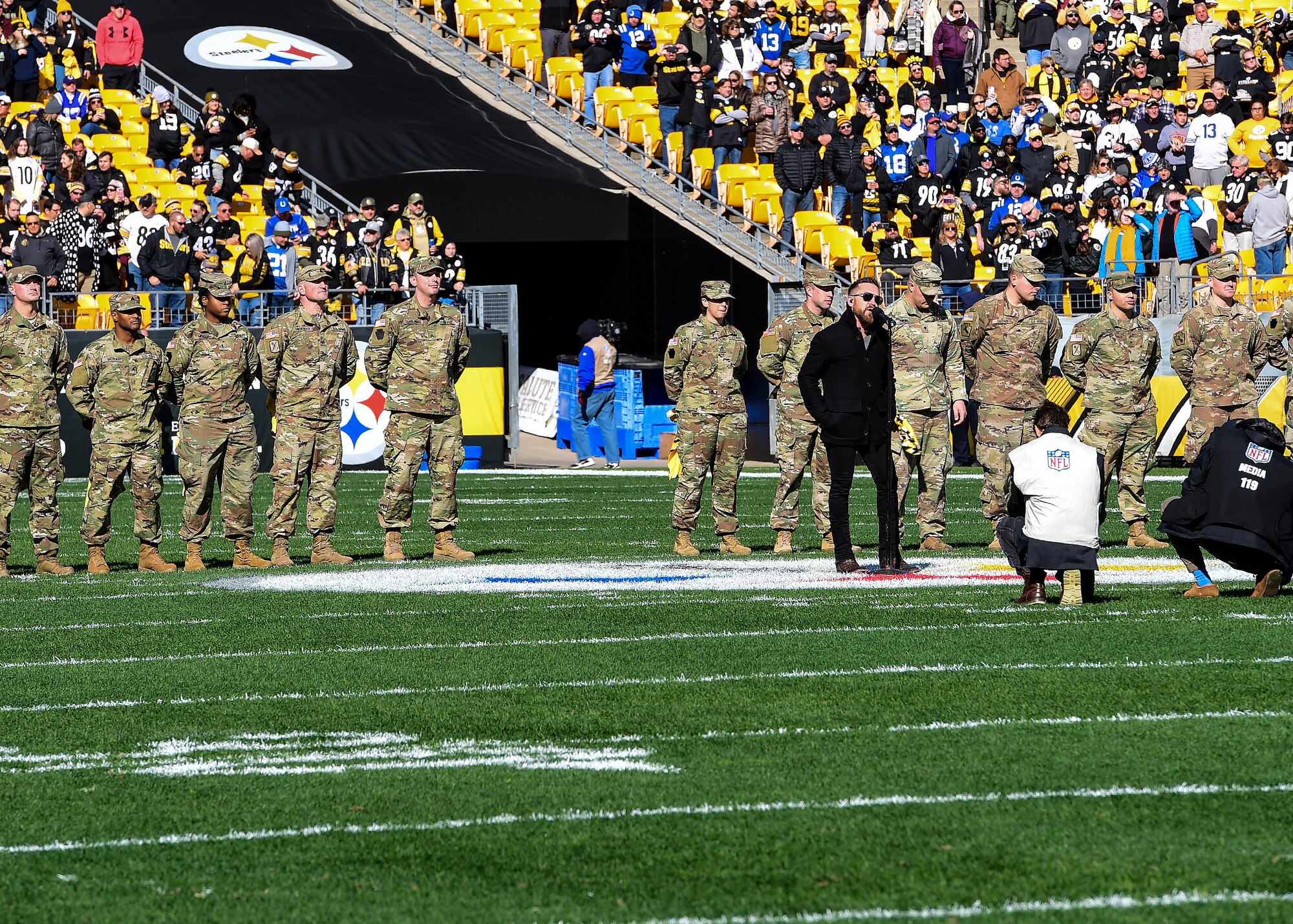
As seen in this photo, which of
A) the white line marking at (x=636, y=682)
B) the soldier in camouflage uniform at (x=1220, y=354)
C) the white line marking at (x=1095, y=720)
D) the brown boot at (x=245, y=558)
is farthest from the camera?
the soldier in camouflage uniform at (x=1220, y=354)

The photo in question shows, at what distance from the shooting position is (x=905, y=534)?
15930 mm

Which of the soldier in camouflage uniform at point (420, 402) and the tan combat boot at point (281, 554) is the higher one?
the soldier in camouflage uniform at point (420, 402)

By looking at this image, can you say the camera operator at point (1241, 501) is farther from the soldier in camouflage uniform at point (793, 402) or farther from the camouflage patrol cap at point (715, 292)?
the camouflage patrol cap at point (715, 292)

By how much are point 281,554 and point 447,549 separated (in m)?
1.18

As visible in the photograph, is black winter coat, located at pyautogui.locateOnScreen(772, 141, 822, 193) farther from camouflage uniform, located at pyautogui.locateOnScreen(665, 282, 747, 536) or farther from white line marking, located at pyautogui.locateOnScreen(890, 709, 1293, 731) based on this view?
white line marking, located at pyautogui.locateOnScreen(890, 709, 1293, 731)

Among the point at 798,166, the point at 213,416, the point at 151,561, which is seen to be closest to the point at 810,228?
the point at 798,166

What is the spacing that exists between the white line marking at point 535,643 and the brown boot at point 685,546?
14.6 ft

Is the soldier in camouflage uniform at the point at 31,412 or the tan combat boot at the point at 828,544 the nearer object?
the soldier in camouflage uniform at the point at 31,412

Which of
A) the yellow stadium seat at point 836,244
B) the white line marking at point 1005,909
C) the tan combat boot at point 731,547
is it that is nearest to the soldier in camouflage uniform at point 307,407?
the tan combat boot at point 731,547

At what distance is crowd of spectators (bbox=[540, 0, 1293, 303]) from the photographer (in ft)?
87.0

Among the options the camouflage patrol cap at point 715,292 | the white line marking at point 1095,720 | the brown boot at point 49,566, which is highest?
the camouflage patrol cap at point 715,292

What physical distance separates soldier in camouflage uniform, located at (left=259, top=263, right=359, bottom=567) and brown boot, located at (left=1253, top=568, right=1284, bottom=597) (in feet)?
21.0

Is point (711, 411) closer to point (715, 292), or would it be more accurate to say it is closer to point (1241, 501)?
point (715, 292)

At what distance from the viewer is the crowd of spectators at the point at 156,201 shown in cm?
2506
